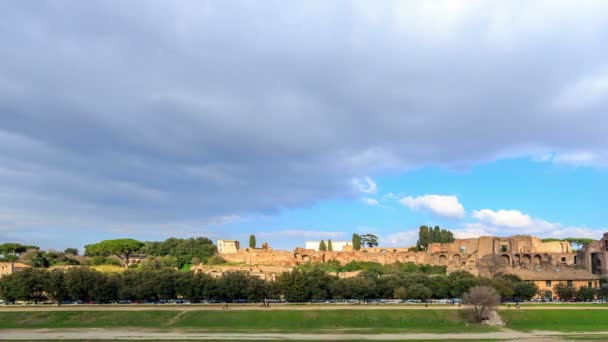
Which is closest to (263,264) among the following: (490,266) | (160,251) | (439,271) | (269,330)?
(160,251)

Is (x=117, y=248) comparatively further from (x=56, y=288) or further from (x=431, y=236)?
(x=431, y=236)

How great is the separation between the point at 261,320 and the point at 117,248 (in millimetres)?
57208

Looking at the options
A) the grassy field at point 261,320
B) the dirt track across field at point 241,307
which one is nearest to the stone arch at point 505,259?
the dirt track across field at point 241,307

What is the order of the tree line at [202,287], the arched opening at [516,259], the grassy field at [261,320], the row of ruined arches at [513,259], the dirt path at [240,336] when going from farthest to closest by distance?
the arched opening at [516,259] < the row of ruined arches at [513,259] < the tree line at [202,287] < the grassy field at [261,320] < the dirt path at [240,336]

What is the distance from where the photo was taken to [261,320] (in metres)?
45.4

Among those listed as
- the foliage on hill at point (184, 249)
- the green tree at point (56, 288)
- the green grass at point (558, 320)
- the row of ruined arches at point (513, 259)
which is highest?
the foliage on hill at point (184, 249)

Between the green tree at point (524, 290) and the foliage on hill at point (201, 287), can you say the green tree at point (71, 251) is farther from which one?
the green tree at point (524, 290)

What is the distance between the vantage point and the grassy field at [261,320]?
1693 inches

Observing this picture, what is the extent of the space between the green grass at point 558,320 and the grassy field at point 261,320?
14.7ft

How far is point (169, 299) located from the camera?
5797cm

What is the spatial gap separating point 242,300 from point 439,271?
113 ft

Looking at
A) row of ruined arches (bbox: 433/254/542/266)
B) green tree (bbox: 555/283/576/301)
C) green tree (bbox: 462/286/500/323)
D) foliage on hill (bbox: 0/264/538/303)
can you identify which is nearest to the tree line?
foliage on hill (bbox: 0/264/538/303)

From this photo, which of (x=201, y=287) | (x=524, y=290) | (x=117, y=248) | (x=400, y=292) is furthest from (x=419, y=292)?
(x=117, y=248)

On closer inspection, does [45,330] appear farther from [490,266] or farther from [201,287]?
[490,266]
